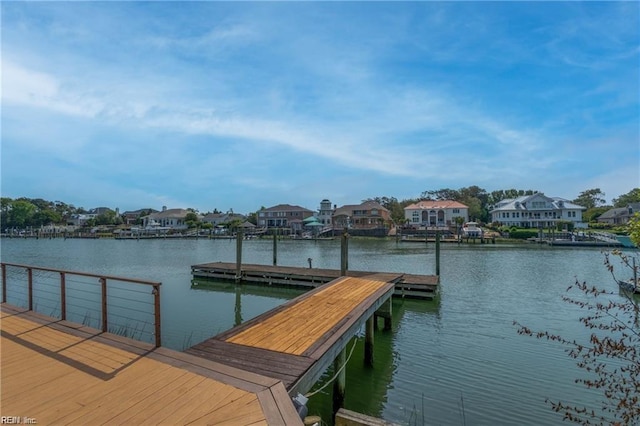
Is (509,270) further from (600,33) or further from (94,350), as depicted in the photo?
(94,350)

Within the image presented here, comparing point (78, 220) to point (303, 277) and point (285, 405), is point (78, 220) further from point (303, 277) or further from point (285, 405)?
point (285, 405)

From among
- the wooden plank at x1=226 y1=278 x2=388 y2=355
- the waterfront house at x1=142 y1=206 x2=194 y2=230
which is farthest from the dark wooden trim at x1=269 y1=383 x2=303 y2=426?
the waterfront house at x1=142 y1=206 x2=194 y2=230

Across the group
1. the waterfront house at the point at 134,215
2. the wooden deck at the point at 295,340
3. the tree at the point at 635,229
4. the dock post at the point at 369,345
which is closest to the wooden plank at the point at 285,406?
the wooden deck at the point at 295,340

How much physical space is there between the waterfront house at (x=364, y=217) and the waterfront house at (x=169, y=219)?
4227 centimetres

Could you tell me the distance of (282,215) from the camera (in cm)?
8450

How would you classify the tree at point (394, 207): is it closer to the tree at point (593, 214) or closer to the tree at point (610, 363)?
the tree at point (593, 214)

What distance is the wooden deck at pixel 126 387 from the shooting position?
320 centimetres

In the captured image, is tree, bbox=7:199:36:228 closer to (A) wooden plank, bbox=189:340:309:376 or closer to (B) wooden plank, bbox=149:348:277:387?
(A) wooden plank, bbox=189:340:309:376

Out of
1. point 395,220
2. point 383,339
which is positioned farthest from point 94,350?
point 395,220

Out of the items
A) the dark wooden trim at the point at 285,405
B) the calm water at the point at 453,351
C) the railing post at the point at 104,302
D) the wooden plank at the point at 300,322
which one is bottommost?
the calm water at the point at 453,351

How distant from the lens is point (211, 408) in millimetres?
3273

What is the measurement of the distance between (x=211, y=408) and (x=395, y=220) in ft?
262

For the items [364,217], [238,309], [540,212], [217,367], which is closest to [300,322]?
[217,367]

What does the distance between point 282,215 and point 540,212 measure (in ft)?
173
